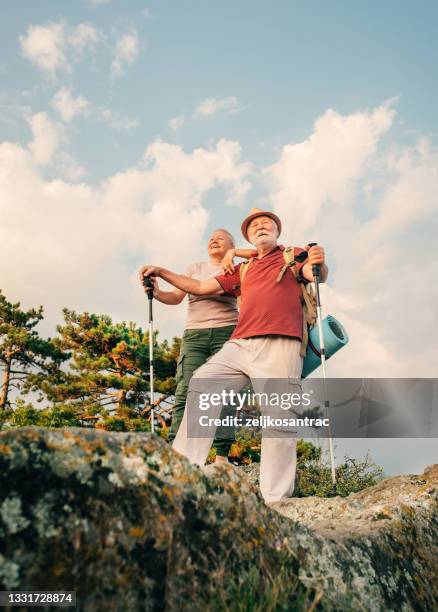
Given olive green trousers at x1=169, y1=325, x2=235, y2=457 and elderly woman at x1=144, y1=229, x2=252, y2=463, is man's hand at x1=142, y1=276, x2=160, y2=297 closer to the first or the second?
elderly woman at x1=144, y1=229, x2=252, y2=463

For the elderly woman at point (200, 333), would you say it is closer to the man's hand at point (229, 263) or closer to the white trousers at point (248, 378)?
the man's hand at point (229, 263)

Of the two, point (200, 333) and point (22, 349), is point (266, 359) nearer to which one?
point (200, 333)

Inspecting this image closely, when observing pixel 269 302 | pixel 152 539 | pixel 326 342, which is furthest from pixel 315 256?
pixel 152 539

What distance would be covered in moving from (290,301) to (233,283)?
109 cm

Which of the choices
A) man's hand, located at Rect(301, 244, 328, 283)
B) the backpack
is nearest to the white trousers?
the backpack

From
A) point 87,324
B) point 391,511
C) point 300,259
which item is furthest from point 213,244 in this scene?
point 87,324

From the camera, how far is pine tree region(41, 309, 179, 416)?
46.0 ft

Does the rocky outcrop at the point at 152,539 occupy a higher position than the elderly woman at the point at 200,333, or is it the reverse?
the elderly woman at the point at 200,333

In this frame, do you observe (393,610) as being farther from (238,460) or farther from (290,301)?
(238,460)

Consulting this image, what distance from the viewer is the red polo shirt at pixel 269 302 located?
15.5 ft

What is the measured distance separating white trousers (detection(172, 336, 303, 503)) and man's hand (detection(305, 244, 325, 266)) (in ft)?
2.57

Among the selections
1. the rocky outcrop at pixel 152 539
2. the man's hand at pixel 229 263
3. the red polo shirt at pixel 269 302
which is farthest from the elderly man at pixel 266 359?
the rocky outcrop at pixel 152 539

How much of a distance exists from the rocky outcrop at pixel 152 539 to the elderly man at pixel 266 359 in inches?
85.5

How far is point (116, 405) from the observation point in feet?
46.4
